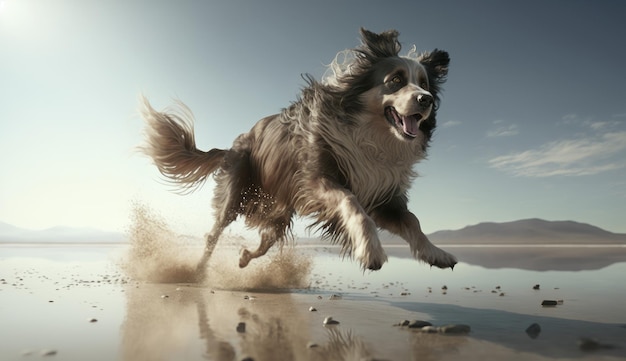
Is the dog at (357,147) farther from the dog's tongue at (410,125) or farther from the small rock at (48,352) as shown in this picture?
the small rock at (48,352)

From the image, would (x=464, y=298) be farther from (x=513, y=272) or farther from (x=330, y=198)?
(x=513, y=272)

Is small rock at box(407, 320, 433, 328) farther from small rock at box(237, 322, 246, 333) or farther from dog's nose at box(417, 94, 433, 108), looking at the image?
dog's nose at box(417, 94, 433, 108)

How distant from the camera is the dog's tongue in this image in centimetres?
460

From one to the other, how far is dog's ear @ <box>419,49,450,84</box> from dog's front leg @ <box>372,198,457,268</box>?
1.46 meters

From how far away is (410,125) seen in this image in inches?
182

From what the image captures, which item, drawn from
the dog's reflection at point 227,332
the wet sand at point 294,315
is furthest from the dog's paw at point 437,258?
the dog's reflection at point 227,332

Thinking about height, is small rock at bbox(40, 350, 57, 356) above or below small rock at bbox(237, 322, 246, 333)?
below

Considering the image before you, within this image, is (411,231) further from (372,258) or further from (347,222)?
(372,258)

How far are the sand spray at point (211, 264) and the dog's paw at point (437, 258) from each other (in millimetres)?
1988

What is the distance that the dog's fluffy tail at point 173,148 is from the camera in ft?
22.2

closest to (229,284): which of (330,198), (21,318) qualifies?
(330,198)

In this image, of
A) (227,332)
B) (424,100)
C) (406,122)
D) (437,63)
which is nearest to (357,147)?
(406,122)

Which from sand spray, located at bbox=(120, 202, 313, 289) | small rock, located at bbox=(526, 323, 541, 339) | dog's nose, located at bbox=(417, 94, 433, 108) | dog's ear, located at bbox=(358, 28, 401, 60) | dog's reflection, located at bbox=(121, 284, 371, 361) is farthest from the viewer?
sand spray, located at bbox=(120, 202, 313, 289)

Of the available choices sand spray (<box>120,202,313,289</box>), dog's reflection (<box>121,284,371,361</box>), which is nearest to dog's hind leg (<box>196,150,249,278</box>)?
sand spray (<box>120,202,313,289</box>)
